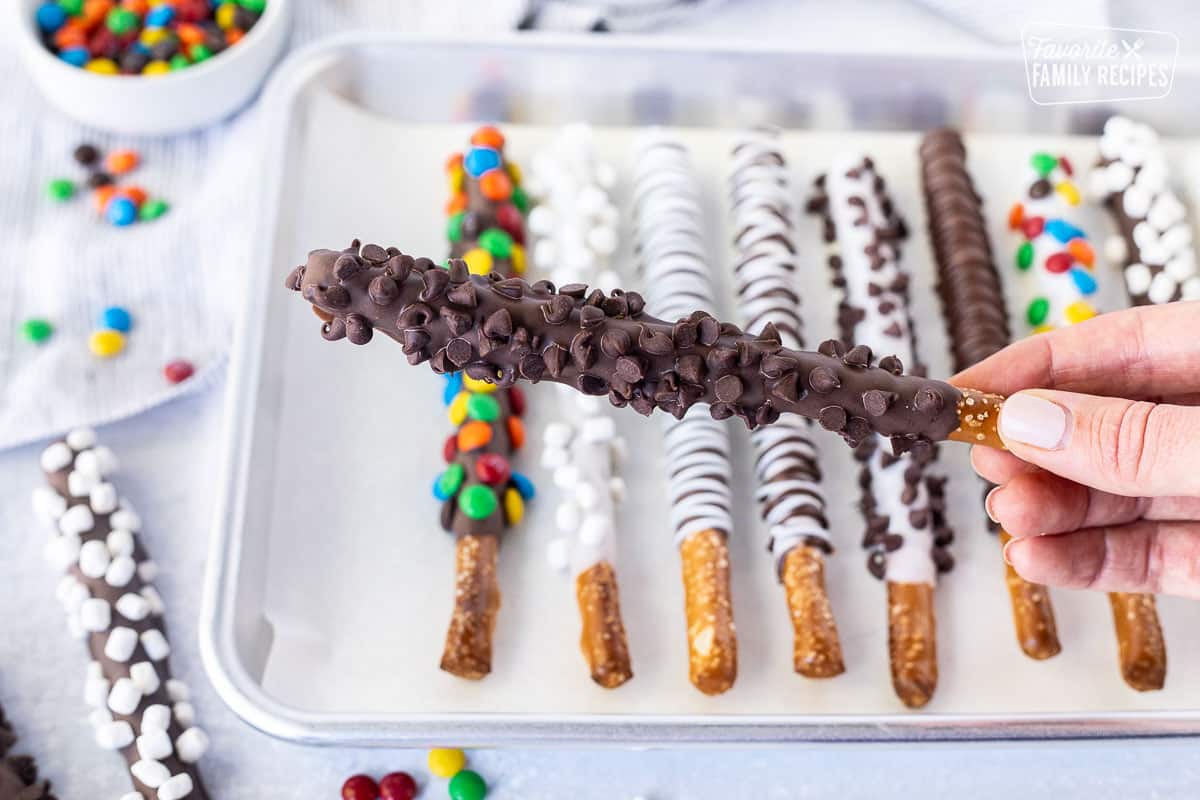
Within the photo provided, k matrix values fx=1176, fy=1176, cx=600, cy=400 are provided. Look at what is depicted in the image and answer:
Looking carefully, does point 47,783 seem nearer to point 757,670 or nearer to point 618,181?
point 757,670

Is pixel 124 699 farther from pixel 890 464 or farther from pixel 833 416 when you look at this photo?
pixel 890 464

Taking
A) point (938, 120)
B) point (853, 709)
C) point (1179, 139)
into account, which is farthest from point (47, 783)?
point (1179, 139)

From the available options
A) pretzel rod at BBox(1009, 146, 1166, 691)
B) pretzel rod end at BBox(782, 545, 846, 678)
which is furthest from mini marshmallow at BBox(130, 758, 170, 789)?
pretzel rod at BBox(1009, 146, 1166, 691)

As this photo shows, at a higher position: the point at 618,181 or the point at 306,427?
the point at 618,181

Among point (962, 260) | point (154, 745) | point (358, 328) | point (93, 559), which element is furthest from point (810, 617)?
point (93, 559)

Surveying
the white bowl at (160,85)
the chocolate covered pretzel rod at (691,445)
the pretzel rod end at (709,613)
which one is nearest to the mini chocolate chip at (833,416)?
the chocolate covered pretzel rod at (691,445)
